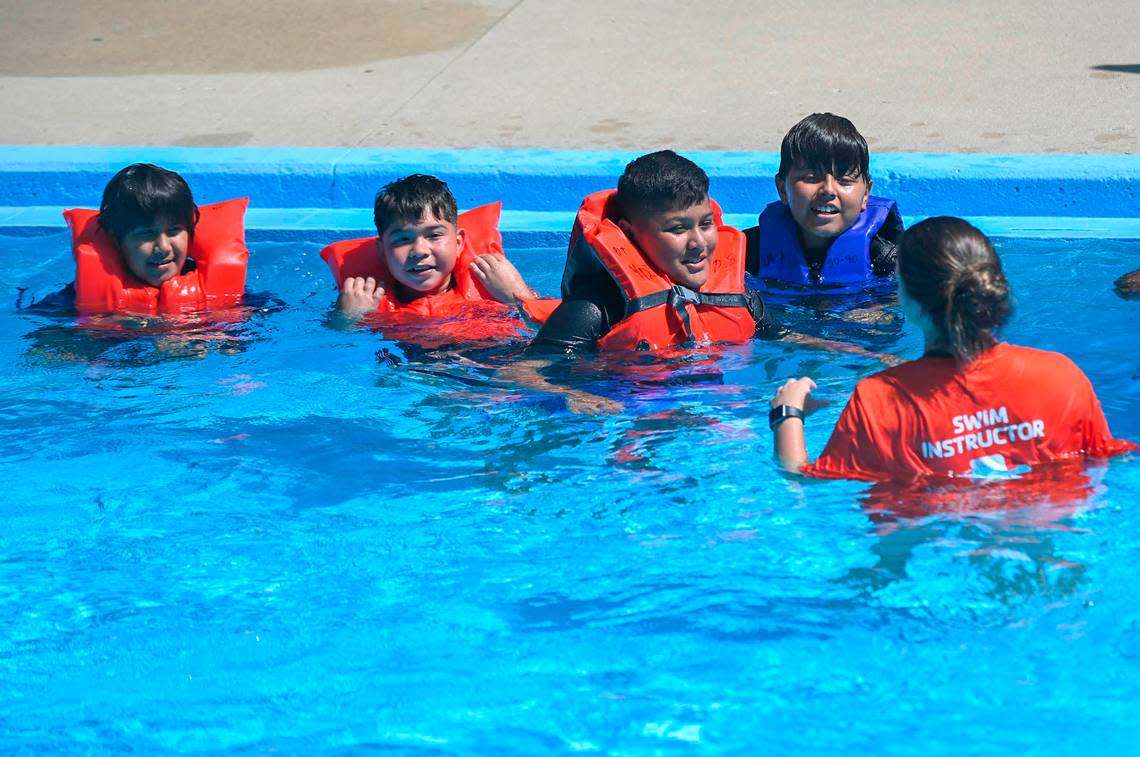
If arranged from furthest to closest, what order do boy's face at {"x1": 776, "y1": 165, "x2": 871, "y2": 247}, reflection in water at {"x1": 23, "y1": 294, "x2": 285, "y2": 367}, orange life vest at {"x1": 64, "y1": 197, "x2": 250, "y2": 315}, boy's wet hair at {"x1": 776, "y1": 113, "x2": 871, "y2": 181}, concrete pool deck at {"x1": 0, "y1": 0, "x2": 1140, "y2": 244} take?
concrete pool deck at {"x1": 0, "y1": 0, "x2": 1140, "y2": 244} → orange life vest at {"x1": 64, "y1": 197, "x2": 250, "y2": 315} → reflection in water at {"x1": 23, "y1": 294, "x2": 285, "y2": 367} → boy's face at {"x1": 776, "y1": 165, "x2": 871, "y2": 247} → boy's wet hair at {"x1": 776, "y1": 113, "x2": 871, "y2": 181}

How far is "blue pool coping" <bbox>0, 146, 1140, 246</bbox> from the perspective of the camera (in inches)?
257

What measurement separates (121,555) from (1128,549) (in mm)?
2768

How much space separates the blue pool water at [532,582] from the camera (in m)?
3.28

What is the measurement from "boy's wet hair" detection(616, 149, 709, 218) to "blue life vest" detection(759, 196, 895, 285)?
1029 millimetres

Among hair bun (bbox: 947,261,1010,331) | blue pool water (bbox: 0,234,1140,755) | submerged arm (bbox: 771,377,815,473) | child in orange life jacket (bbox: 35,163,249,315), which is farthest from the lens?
child in orange life jacket (bbox: 35,163,249,315)

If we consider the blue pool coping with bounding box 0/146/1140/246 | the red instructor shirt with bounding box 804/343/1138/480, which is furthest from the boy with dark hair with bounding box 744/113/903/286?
the red instructor shirt with bounding box 804/343/1138/480

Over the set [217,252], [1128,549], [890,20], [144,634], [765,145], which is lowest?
[144,634]

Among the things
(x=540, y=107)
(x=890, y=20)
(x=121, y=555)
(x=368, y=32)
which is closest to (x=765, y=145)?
(x=540, y=107)

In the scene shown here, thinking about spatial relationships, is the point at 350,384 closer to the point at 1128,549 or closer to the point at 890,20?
the point at 1128,549

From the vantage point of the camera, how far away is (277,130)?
7.76m

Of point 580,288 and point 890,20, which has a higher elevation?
point 890,20

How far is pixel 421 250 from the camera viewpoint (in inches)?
210

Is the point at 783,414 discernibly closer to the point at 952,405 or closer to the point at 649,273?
the point at 952,405

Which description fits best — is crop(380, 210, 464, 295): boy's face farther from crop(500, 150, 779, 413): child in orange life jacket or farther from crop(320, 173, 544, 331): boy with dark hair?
crop(500, 150, 779, 413): child in orange life jacket
